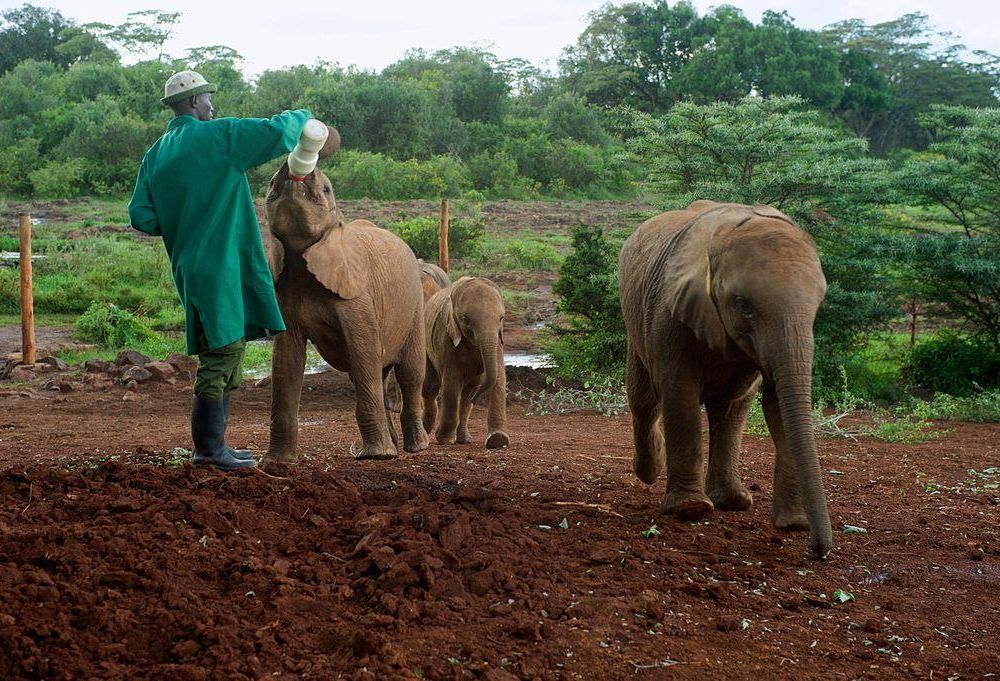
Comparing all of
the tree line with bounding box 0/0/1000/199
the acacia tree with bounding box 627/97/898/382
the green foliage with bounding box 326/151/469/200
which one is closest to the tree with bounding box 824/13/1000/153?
the tree line with bounding box 0/0/1000/199

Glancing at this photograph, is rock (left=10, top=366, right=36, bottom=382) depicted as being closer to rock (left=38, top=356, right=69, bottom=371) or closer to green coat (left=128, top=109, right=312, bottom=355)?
rock (left=38, top=356, right=69, bottom=371)

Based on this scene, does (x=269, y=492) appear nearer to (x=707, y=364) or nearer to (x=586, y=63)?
(x=707, y=364)

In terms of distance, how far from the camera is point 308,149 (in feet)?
20.6

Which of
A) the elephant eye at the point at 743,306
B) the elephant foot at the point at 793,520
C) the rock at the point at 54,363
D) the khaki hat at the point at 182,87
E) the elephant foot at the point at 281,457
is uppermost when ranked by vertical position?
the khaki hat at the point at 182,87

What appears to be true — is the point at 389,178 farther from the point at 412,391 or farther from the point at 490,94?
the point at 412,391

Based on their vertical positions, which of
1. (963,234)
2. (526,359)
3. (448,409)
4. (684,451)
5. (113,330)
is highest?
(963,234)

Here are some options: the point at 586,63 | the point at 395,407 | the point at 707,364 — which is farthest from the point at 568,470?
the point at 586,63

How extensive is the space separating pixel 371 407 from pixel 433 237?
16378mm

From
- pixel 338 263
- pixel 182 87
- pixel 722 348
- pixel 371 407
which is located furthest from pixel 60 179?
pixel 722 348

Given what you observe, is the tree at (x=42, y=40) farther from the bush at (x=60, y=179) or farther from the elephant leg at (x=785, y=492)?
the elephant leg at (x=785, y=492)

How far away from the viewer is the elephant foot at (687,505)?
568cm

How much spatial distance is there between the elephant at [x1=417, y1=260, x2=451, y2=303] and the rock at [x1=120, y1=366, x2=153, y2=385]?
402 cm

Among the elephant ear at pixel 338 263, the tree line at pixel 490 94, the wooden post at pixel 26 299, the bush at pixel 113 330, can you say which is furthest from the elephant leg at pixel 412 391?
the tree line at pixel 490 94

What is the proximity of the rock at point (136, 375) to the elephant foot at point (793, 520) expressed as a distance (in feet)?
33.2
